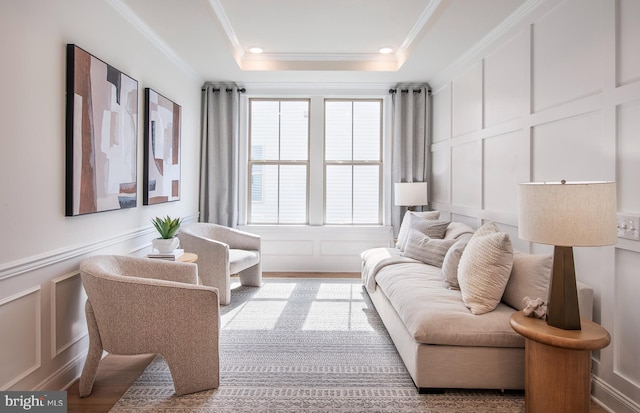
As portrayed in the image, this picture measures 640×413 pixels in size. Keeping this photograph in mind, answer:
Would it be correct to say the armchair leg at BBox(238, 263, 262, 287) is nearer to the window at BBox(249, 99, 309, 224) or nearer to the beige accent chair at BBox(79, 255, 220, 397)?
the window at BBox(249, 99, 309, 224)

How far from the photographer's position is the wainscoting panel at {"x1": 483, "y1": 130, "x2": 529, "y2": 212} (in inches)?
115

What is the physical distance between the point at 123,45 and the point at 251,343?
8.27ft

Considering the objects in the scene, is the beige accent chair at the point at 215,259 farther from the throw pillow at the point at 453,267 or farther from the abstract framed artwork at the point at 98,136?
the throw pillow at the point at 453,267

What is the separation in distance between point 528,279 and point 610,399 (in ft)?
2.38

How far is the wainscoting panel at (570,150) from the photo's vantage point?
85.3 inches

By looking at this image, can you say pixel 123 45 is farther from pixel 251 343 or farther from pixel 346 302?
pixel 346 302

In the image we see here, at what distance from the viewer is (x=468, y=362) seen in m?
2.14

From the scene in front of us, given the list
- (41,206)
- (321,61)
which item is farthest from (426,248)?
(41,206)

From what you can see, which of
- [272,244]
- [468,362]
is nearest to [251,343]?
[468,362]

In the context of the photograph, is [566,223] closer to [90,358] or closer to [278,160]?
[90,358]

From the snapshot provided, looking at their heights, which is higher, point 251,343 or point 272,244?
point 272,244

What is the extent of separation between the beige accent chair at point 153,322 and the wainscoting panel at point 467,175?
2.78 meters

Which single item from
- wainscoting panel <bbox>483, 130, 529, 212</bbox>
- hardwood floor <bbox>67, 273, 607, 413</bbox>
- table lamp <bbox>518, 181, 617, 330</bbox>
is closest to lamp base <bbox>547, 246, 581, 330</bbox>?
table lamp <bbox>518, 181, 617, 330</bbox>

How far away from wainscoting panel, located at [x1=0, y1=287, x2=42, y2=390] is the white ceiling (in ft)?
7.01
